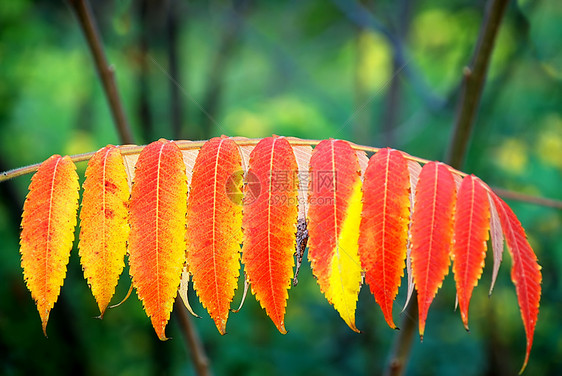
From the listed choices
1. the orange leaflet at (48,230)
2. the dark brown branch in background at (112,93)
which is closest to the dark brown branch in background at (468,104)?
the dark brown branch in background at (112,93)

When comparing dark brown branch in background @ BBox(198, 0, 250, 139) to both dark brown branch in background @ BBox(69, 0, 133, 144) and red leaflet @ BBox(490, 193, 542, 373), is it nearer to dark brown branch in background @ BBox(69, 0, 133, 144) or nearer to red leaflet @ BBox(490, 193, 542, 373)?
dark brown branch in background @ BBox(69, 0, 133, 144)

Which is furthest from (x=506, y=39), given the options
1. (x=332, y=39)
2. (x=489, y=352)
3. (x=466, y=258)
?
(x=466, y=258)

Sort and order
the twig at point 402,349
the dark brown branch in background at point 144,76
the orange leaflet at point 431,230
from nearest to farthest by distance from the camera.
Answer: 1. the orange leaflet at point 431,230
2. the twig at point 402,349
3. the dark brown branch in background at point 144,76

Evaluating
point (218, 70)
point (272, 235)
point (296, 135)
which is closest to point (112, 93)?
point (272, 235)

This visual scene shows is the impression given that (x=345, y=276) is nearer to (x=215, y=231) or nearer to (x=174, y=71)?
(x=215, y=231)

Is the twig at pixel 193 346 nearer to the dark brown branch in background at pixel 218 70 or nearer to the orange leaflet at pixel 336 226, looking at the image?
the orange leaflet at pixel 336 226

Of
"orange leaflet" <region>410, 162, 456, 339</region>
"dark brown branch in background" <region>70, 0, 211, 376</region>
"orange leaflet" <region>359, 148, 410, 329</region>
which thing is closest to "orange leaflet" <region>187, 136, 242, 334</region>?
"orange leaflet" <region>359, 148, 410, 329</region>
